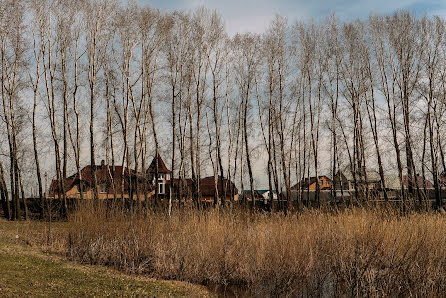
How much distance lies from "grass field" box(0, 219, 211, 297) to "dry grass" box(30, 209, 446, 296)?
69 cm

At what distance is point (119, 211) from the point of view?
33.5 ft

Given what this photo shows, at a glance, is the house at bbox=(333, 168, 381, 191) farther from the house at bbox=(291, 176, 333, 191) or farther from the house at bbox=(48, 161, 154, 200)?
the house at bbox=(48, 161, 154, 200)

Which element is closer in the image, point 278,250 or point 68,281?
point 68,281

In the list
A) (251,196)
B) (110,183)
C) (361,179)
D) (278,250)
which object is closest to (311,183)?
(251,196)

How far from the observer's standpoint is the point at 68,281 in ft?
23.0

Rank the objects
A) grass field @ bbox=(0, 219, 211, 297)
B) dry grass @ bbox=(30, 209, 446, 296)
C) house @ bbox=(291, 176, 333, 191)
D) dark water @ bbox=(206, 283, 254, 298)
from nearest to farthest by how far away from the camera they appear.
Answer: grass field @ bbox=(0, 219, 211, 297) < dry grass @ bbox=(30, 209, 446, 296) < dark water @ bbox=(206, 283, 254, 298) < house @ bbox=(291, 176, 333, 191)

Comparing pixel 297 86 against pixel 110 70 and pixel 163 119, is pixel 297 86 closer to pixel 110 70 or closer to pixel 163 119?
pixel 163 119

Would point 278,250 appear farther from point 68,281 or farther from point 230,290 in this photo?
point 68,281

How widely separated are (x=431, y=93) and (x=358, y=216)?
15.0m

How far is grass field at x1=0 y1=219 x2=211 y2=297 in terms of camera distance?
6.25m

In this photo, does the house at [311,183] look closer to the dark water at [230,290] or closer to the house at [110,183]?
the house at [110,183]

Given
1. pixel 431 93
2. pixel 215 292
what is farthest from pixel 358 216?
pixel 431 93

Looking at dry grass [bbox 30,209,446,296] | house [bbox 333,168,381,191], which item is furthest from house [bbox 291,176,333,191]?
dry grass [bbox 30,209,446,296]

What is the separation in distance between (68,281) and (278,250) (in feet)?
12.3
